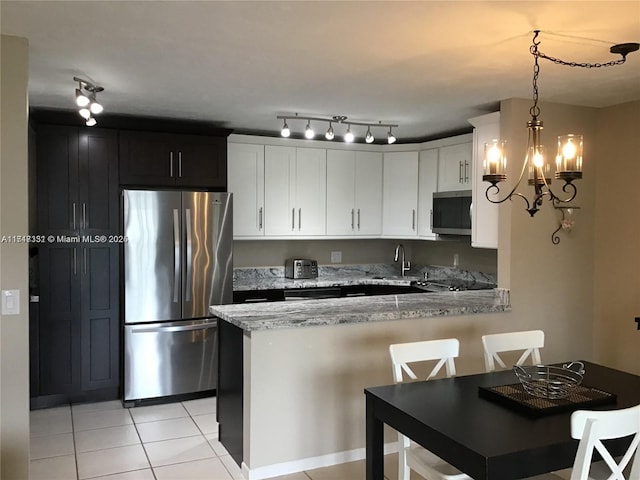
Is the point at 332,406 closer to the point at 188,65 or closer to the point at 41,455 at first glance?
the point at 41,455

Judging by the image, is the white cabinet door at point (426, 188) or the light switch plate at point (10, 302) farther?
the white cabinet door at point (426, 188)

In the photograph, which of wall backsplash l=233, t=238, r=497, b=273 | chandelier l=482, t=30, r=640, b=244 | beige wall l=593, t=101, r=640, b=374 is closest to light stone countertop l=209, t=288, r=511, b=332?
beige wall l=593, t=101, r=640, b=374

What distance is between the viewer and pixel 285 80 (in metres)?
3.36

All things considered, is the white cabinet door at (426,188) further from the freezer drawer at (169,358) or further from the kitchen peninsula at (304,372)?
the freezer drawer at (169,358)

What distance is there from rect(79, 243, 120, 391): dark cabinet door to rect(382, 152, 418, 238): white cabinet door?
8.95ft

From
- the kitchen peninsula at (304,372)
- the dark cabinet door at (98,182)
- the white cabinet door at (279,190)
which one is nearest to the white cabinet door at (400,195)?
the white cabinet door at (279,190)

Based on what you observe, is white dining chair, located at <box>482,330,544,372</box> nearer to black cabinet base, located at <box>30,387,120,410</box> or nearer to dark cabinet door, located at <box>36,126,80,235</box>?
black cabinet base, located at <box>30,387,120,410</box>

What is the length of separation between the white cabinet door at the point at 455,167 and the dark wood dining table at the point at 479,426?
2560mm

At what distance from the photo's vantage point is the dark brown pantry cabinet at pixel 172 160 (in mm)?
4515

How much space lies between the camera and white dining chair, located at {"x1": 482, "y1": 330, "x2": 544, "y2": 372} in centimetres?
296

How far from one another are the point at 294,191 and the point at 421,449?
10.7 feet

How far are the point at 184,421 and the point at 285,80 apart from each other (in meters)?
2.60

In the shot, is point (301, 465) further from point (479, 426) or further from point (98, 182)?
point (98, 182)

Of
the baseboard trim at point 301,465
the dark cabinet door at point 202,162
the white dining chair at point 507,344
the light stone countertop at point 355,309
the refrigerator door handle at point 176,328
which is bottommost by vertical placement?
the baseboard trim at point 301,465
